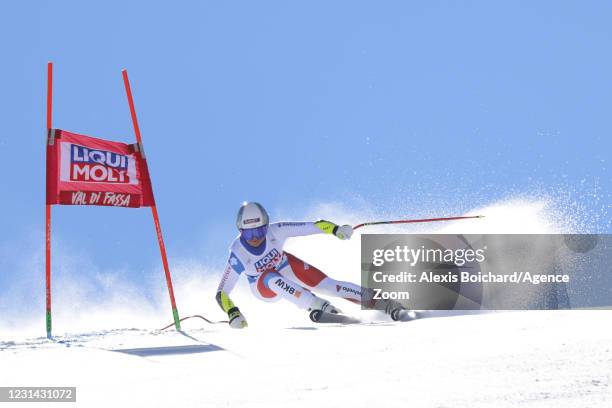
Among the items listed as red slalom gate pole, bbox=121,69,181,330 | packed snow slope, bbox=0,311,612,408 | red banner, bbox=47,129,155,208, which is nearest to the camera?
packed snow slope, bbox=0,311,612,408

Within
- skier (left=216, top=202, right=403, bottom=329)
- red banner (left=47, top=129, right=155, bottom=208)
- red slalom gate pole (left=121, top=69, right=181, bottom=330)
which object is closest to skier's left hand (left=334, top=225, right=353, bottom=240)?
skier (left=216, top=202, right=403, bottom=329)

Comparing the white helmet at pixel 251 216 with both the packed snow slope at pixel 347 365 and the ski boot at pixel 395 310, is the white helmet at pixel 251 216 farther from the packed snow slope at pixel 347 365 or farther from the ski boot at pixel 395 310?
the ski boot at pixel 395 310

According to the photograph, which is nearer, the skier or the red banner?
the red banner

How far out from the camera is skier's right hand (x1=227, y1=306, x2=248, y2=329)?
954 cm

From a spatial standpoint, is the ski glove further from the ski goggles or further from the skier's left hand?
the ski goggles

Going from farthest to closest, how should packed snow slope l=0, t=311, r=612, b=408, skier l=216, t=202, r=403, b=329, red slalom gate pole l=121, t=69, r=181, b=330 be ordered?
skier l=216, t=202, r=403, b=329 → red slalom gate pole l=121, t=69, r=181, b=330 → packed snow slope l=0, t=311, r=612, b=408

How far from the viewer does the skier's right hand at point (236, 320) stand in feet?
31.3

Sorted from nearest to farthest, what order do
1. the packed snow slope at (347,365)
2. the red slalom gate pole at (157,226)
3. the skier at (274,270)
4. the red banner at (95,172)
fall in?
the packed snow slope at (347,365), the red banner at (95,172), the red slalom gate pole at (157,226), the skier at (274,270)

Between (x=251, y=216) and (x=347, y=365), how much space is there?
407 cm

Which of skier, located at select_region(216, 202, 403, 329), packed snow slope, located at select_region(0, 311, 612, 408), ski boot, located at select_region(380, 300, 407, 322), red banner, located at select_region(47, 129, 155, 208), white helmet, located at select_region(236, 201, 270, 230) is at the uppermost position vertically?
red banner, located at select_region(47, 129, 155, 208)

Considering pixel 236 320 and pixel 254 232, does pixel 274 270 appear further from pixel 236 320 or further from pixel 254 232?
pixel 236 320

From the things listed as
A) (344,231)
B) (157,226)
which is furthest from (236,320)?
(344,231)

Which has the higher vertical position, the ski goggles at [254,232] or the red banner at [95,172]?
the red banner at [95,172]

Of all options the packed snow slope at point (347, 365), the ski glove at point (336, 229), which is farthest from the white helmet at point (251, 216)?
the packed snow slope at point (347, 365)
